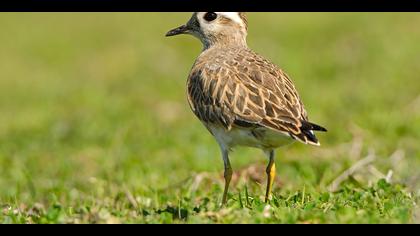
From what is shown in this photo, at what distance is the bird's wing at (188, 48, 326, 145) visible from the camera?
21.6 feet

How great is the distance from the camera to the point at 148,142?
11.3 metres

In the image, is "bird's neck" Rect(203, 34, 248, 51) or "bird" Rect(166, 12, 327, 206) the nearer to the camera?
"bird" Rect(166, 12, 327, 206)

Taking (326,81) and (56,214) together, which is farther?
(326,81)

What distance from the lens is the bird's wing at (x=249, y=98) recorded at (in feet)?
21.6

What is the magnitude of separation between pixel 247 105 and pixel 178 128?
17.9 feet

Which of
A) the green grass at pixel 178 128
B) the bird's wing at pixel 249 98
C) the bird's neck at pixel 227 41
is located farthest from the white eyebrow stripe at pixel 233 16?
the green grass at pixel 178 128

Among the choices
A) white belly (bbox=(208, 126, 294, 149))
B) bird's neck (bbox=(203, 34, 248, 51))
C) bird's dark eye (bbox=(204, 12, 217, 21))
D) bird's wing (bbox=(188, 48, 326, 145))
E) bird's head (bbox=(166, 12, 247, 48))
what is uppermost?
bird's dark eye (bbox=(204, 12, 217, 21))

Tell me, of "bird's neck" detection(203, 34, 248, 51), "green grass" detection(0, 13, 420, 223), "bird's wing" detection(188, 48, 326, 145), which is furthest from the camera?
"bird's neck" detection(203, 34, 248, 51)

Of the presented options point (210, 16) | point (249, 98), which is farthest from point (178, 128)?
point (249, 98)

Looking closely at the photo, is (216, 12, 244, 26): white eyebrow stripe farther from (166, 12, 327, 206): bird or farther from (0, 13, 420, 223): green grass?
(0, 13, 420, 223): green grass

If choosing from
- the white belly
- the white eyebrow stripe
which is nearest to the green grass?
the white belly
